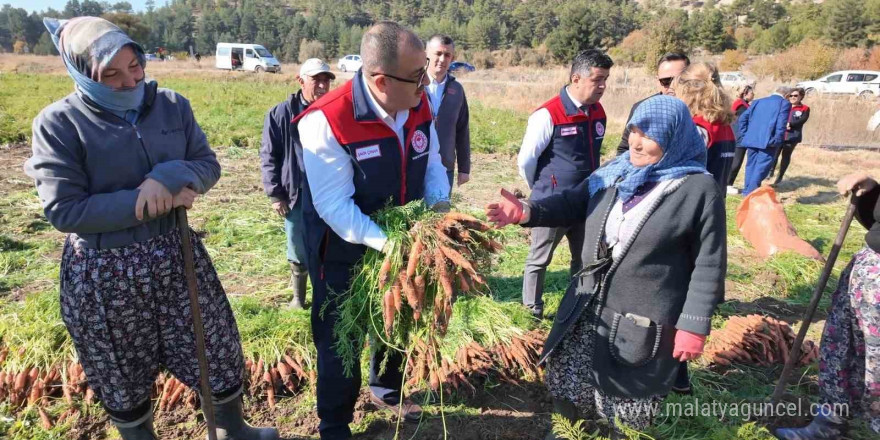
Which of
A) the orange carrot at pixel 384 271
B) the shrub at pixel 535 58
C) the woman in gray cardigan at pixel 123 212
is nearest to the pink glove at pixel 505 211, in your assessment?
the orange carrot at pixel 384 271

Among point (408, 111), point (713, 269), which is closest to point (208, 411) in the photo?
point (408, 111)

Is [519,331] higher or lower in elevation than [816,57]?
lower

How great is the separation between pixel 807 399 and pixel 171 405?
4.14 meters

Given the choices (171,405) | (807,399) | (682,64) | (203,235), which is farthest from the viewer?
(203,235)

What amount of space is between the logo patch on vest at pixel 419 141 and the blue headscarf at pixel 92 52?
1198 millimetres

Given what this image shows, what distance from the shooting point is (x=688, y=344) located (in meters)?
2.18

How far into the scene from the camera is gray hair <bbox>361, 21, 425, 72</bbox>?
2.07m

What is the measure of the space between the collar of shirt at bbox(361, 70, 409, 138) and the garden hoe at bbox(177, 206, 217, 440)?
946mm

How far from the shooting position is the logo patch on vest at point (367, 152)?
2203 mm

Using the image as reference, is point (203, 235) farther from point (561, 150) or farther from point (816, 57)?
point (816, 57)

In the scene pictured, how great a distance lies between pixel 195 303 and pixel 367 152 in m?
0.99

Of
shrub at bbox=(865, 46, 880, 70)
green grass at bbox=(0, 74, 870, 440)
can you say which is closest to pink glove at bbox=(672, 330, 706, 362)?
green grass at bbox=(0, 74, 870, 440)

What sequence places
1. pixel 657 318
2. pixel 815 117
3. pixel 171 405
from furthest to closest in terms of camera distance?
1. pixel 815 117
2. pixel 171 405
3. pixel 657 318

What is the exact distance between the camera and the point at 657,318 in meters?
2.24
